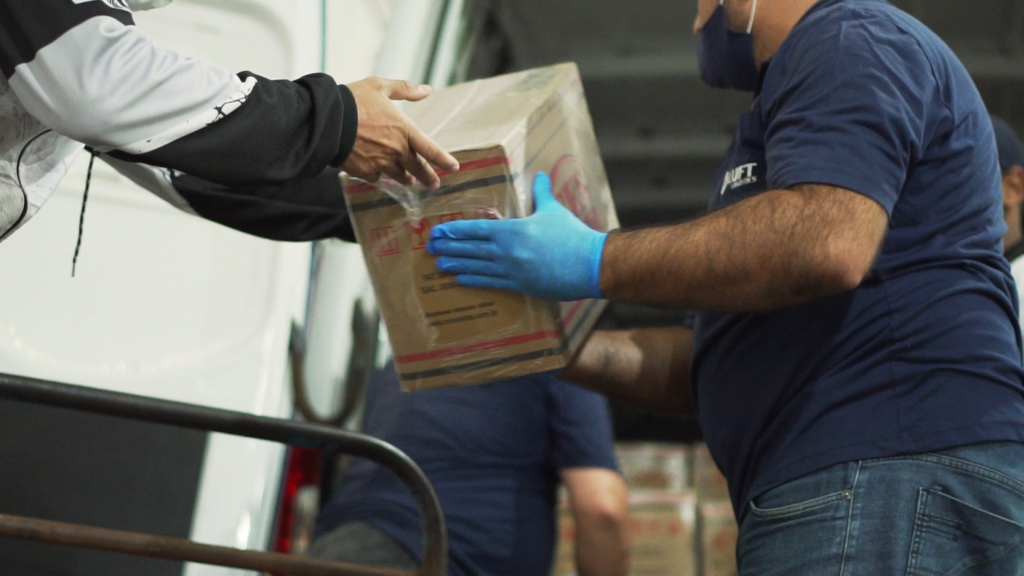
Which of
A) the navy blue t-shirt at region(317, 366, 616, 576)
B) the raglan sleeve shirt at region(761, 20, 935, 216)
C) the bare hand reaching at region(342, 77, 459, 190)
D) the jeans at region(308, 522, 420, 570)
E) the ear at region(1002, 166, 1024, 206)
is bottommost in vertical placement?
the jeans at region(308, 522, 420, 570)

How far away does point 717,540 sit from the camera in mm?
4375

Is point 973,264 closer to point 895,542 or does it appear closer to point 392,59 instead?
point 895,542

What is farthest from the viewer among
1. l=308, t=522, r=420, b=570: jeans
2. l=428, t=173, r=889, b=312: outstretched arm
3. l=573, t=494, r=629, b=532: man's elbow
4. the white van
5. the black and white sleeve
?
l=573, t=494, r=629, b=532: man's elbow

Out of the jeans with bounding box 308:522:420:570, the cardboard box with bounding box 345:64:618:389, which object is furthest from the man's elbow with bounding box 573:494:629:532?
the cardboard box with bounding box 345:64:618:389

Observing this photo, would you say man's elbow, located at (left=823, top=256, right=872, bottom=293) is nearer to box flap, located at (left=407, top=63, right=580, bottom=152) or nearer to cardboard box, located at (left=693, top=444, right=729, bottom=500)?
box flap, located at (left=407, top=63, right=580, bottom=152)

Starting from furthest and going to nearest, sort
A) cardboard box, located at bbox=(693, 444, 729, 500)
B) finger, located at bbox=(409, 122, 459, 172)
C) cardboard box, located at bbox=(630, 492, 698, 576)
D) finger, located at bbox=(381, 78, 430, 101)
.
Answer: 1. cardboard box, located at bbox=(693, 444, 729, 500)
2. cardboard box, located at bbox=(630, 492, 698, 576)
3. finger, located at bbox=(381, 78, 430, 101)
4. finger, located at bbox=(409, 122, 459, 172)

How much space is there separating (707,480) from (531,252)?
3683 millimetres

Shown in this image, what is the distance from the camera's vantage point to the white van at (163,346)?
2.02m

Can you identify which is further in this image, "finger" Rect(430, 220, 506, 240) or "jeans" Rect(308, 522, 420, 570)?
"jeans" Rect(308, 522, 420, 570)

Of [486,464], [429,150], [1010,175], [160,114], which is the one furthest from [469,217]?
[1010,175]

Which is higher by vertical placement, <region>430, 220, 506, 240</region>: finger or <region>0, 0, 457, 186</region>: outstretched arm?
<region>0, 0, 457, 186</region>: outstretched arm

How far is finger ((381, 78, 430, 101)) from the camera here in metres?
1.67

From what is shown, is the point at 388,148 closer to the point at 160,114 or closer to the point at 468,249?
the point at 468,249

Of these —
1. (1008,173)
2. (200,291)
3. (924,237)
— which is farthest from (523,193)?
(1008,173)
